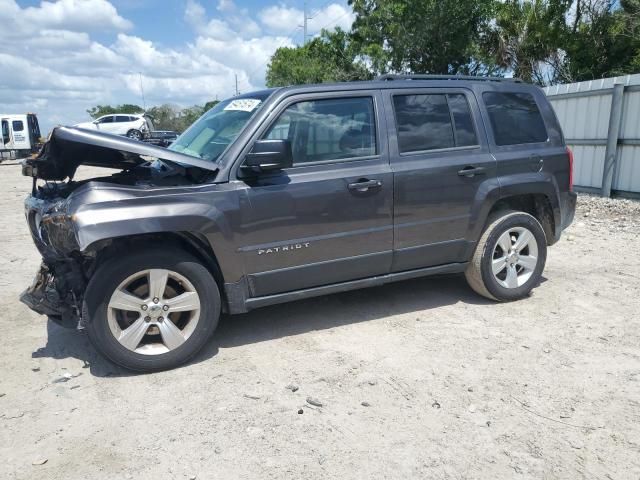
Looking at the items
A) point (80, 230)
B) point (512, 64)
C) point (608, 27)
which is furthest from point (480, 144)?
point (512, 64)

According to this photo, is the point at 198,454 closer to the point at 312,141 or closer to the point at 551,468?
the point at 551,468

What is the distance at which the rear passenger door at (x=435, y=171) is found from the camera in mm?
4223

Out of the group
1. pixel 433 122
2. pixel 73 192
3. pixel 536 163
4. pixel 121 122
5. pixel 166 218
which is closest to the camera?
pixel 166 218

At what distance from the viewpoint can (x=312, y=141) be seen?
156 inches

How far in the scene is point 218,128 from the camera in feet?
13.8

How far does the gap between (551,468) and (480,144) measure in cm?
281

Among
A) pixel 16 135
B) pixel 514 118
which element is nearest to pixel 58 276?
pixel 514 118

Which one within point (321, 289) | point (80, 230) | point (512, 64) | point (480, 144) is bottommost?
point (321, 289)

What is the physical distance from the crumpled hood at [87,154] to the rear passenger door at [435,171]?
61.6 inches

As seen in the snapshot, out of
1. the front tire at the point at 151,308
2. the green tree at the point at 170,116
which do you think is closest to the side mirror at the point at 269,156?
the front tire at the point at 151,308

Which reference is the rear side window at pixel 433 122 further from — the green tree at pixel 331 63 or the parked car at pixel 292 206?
the green tree at pixel 331 63

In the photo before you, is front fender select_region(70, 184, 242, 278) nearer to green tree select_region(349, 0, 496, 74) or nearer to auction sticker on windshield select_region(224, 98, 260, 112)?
auction sticker on windshield select_region(224, 98, 260, 112)

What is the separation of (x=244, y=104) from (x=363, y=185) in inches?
46.7

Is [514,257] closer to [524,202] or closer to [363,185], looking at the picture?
[524,202]
